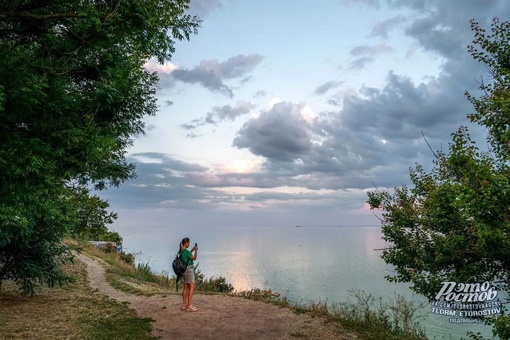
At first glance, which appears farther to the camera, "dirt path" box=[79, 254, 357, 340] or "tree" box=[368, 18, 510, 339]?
"dirt path" box=[79, 254, 357, 340]

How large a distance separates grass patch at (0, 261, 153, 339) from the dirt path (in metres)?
0.70

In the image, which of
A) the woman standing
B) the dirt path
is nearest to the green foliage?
the dirt path

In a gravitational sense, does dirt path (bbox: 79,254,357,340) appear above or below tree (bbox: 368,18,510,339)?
below

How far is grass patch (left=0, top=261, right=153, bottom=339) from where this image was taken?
33.6ft

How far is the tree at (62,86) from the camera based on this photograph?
24.1ft

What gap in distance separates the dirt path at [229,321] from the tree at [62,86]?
4.77 m

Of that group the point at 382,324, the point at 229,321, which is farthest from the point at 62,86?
the point at 382,324

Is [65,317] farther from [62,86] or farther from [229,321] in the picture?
[62,86]

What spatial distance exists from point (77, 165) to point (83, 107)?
160 centimetres

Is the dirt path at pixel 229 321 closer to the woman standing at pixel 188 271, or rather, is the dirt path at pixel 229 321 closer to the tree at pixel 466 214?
the woman standing at pixel 188 271

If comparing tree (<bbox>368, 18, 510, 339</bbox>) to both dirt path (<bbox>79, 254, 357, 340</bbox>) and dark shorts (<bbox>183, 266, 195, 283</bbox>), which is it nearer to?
dirt path (<bbox>79, 254, 357, 340</bbox>)

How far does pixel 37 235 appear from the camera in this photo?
42.7 feet

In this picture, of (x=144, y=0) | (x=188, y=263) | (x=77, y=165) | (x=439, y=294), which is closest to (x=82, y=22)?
(x=144, y=0)

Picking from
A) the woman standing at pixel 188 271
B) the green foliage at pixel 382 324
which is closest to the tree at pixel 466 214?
the green foliage at pixel 382 324
